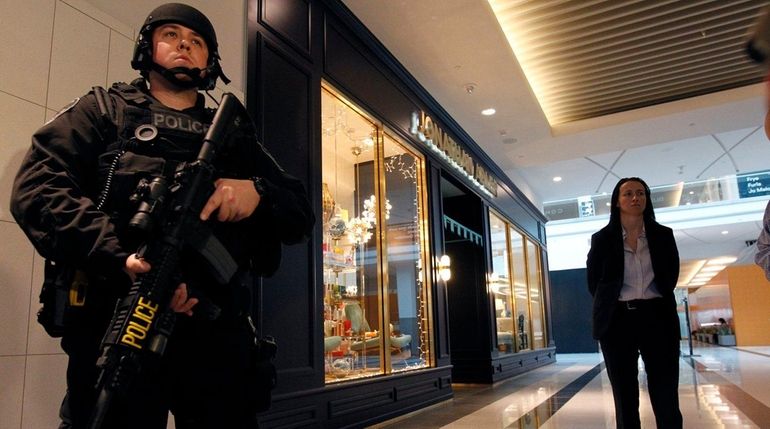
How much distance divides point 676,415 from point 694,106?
17.9 ft

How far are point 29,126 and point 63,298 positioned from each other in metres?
1.19

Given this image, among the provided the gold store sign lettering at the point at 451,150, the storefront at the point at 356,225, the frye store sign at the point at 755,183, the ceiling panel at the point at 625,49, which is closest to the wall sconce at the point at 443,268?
the storefront at the point at 356,225

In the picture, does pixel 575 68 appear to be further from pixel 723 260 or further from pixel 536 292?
pixel 723 260

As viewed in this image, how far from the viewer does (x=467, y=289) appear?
781 cm

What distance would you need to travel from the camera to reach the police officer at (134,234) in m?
1.13

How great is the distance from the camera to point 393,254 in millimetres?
5016

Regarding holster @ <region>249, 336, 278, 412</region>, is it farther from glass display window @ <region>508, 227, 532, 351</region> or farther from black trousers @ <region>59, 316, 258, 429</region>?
glass display window @ <region>508, 227, 532, 351</region>

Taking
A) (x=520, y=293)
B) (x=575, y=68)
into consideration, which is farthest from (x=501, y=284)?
(x=575, y=68)

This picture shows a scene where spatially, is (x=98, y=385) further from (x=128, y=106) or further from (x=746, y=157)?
(x=746, y=157)

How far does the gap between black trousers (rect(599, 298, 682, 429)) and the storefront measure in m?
1.76

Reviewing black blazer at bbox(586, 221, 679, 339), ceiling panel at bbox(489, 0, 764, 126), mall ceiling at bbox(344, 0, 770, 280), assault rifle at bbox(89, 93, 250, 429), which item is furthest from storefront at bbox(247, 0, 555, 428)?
assault rifle at bbox(89, 93, 250, 429)

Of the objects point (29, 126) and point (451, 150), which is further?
point (451, 150)

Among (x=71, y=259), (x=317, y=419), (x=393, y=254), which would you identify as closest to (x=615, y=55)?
(x=393, y=254)

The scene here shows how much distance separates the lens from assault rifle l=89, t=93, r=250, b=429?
1.03 m
